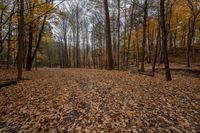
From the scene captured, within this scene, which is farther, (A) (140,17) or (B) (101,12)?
(B) (101,12)

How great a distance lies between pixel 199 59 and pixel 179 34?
9.95m

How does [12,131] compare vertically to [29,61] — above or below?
below

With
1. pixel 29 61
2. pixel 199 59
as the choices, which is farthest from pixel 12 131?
pixel 199 59

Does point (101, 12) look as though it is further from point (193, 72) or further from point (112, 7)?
point (193, 72)

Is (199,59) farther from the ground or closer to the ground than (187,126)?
farther from the ground

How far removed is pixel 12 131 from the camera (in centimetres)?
427

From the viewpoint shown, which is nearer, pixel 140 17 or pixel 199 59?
pixel 140 17

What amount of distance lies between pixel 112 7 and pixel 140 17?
4.60 m

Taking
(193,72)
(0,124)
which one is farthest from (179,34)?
(0,124)

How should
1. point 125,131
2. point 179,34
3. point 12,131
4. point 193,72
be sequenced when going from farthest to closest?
point 179,34, point 193,72, point 12,131, point 125,131

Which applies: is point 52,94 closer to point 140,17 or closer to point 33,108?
point 33,108

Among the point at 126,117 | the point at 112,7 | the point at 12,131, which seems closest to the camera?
the point at 12,131

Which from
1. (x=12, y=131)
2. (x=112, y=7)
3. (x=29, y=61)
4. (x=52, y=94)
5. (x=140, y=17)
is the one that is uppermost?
(x=112, y=7)

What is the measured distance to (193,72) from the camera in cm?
1631
